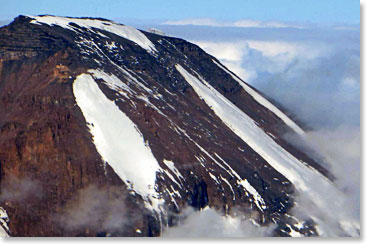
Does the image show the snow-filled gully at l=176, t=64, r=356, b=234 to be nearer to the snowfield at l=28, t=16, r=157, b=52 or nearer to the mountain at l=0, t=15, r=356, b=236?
the mountain at l=0, t=15, r=356, b=236

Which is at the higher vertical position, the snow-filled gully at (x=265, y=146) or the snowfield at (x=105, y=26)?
Answer: the snowfield at (x=105, y=26)

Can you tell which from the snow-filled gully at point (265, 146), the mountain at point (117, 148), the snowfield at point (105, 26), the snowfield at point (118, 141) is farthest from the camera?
the snowfield at point (105, 26)

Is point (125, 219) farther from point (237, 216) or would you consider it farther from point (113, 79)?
point (113, 79)

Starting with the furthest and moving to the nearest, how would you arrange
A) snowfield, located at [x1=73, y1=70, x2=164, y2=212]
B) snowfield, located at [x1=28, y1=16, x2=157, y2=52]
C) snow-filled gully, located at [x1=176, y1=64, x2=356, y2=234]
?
1. snowfield, located at [x1=28, y1=16, x2=157, y2=52]
2. snow-filled gully, located at [x1=176, y1=64, x2=356, y2=234]
3. snowfield, located at [x1=73, y1=70, x2=164, y2=212]

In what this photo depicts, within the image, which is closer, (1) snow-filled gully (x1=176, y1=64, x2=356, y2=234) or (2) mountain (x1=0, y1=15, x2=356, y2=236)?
(2) mountain (x1=0, y1=15, x2=356, y2=236)

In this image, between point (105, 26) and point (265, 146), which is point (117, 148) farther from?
point (105, 26)

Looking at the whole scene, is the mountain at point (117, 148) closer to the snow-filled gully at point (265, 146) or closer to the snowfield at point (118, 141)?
the snowfield at point (118, 141)

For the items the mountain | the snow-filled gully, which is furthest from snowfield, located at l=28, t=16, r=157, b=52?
the snow-filled gully

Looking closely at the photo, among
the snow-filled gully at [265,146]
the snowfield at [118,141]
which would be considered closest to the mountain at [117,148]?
the snowfield at [118,141]
